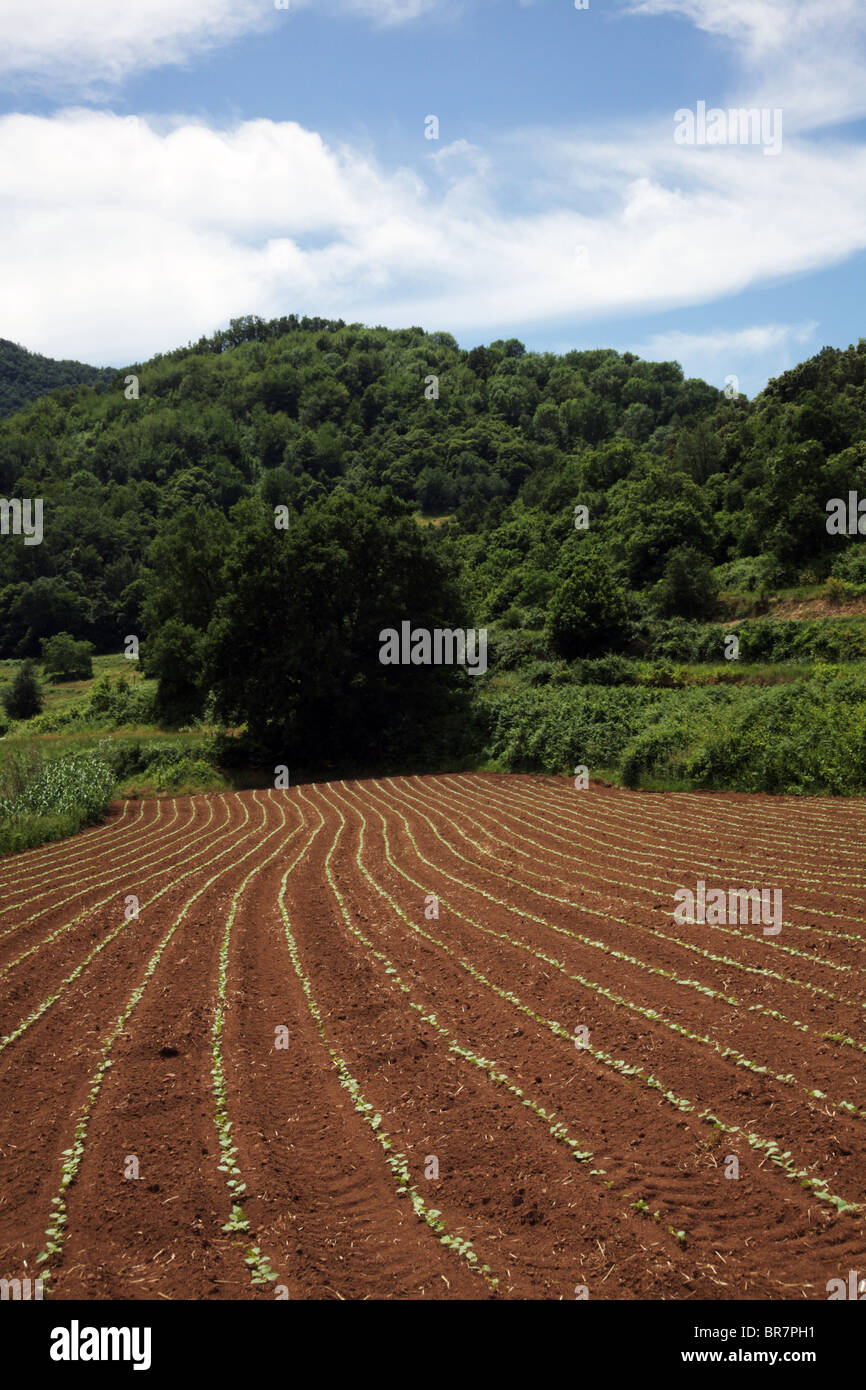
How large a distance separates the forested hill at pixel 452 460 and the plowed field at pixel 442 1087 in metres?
24.6

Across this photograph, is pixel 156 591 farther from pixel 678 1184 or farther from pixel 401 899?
pixel 678 1184

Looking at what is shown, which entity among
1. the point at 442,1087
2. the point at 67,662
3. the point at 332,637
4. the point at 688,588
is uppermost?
the point at 688,588

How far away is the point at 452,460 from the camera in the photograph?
114750 mm

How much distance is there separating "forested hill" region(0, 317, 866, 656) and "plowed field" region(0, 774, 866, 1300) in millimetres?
24550

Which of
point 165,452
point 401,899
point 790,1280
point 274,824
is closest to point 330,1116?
point 790,1280

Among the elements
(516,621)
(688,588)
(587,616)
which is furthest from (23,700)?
(688,588)

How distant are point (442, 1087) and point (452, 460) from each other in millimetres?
113128

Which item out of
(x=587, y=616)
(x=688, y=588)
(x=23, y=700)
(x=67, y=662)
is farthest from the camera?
(x=67, y=662)

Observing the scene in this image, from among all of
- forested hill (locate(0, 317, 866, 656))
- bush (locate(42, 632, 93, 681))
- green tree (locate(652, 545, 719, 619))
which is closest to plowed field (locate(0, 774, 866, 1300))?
forested hill (locate(0, 317, 866, 656))

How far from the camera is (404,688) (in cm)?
3334

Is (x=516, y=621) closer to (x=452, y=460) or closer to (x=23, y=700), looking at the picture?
(x=23, y=700)

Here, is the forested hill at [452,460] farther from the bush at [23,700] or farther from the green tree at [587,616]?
the bush at [23,700]

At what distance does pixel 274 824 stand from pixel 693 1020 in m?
14.7
